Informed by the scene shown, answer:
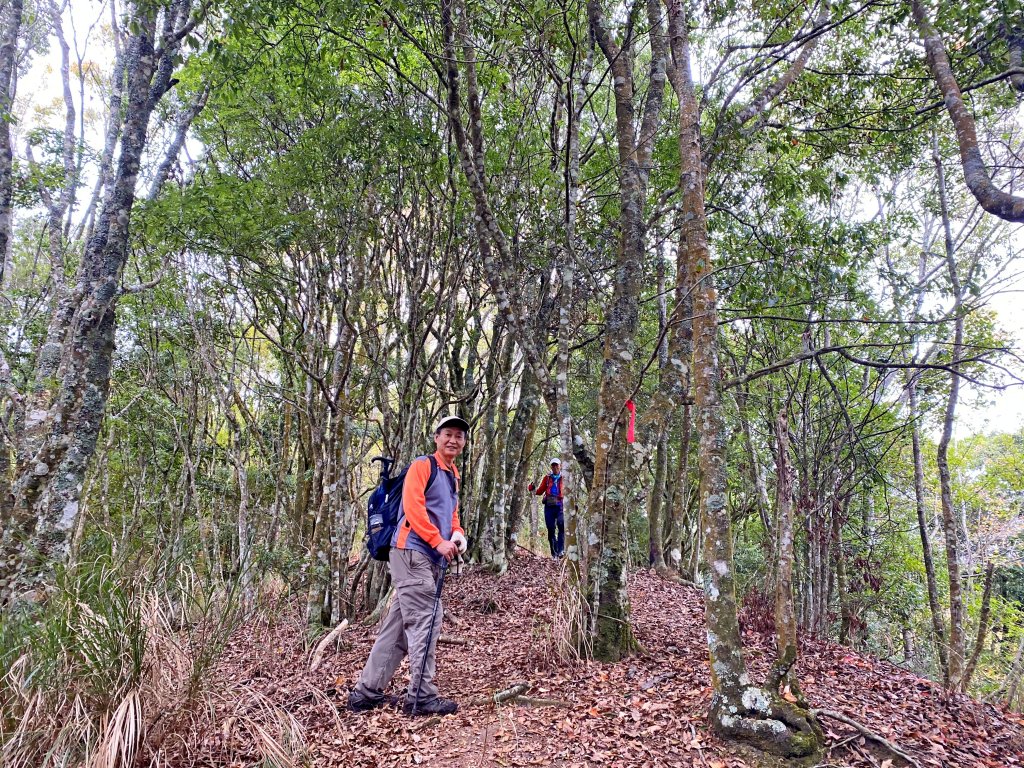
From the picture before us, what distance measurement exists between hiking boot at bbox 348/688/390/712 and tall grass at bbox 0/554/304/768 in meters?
0.91

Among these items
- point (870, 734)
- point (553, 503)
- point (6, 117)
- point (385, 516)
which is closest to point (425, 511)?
point (385, 516)

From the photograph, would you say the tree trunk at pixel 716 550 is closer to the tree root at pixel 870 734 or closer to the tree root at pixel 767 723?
the tree root at pixel 767 723

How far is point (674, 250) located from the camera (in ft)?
34.8

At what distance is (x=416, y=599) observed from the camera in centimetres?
445

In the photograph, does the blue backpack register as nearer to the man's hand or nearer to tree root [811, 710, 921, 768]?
the man's hand

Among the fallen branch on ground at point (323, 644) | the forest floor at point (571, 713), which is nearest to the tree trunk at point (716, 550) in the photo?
the forest floor at point (571, 713)

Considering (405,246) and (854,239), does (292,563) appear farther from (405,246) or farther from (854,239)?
(854,239)

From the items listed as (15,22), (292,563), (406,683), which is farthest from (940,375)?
(15,22)

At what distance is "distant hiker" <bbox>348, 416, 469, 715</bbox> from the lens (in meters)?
4.33

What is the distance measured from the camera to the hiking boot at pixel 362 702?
445 centimetres

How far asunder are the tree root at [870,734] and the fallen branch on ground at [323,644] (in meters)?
4.62

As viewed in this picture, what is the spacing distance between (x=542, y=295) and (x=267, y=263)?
413cm

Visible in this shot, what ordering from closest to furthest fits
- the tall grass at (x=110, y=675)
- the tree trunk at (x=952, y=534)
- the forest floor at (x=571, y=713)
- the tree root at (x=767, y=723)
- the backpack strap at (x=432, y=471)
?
the tall grass at (x=110, y=675)
the tree root at (x=767, y=723)
the forest floor at (x=571, y=713)
the backpack strap at (x=432, y=471)
the tree trunk at (x=952, y=534)

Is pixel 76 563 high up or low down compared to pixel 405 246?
down
